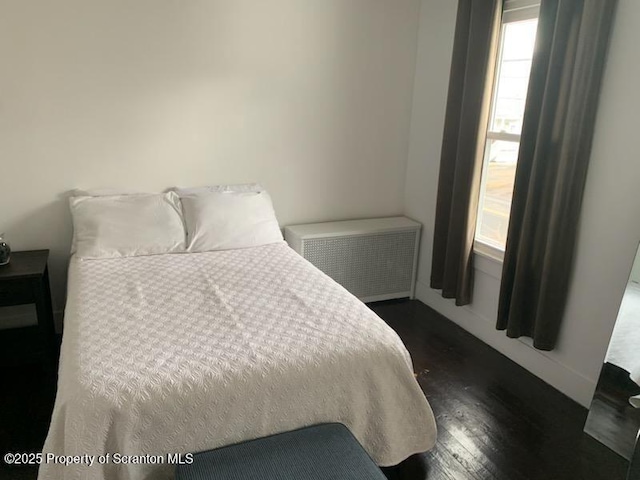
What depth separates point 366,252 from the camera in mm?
3309

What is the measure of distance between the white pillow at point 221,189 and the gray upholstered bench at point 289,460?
1.78 meters

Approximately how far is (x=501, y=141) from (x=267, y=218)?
146cm

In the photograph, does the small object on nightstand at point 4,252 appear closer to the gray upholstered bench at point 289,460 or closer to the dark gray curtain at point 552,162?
the gray upholstered bench at point 289,460

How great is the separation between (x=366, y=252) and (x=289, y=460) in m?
1.99

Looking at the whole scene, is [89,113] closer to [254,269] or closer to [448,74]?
[254,269]

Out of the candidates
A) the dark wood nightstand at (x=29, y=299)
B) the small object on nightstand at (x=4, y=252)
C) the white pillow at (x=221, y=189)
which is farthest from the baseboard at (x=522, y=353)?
the small object on nightstand at (x=4, y=252)

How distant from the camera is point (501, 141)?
2.80 metres

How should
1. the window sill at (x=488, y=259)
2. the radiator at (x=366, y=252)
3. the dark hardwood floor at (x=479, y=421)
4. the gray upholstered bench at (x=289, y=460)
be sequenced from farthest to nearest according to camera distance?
the radiator at (x=366, y=252) < the window sill at (x=488, y=259) < the dark hardwood floor at (x=479, y=421) < the gray upholstered bench at (x=289, y=460)

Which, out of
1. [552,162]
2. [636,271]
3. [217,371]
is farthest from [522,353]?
[217,371]

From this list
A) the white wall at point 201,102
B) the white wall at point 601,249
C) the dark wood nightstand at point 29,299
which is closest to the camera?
the white wall at point 601,249

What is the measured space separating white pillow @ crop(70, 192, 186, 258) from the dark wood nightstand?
0.77ft

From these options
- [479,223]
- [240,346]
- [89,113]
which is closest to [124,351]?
[240,346]

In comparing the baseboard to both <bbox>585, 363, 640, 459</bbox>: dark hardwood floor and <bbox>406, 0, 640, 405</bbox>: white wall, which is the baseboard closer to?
<bbox>406, 0, 640, 405</bbox>: white wall

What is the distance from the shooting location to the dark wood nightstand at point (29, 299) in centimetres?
236
